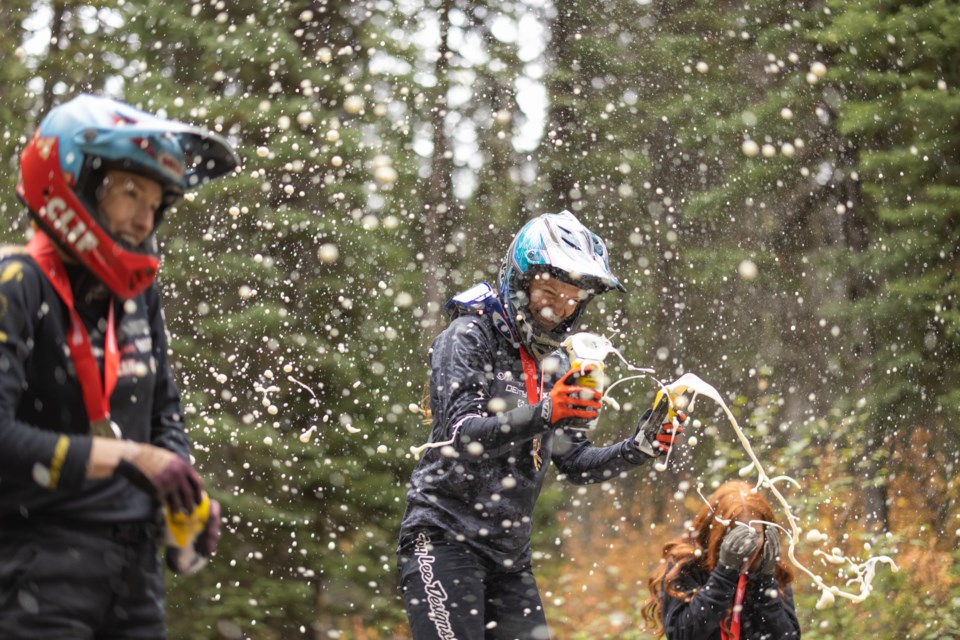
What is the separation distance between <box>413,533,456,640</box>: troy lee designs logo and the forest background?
3.75 m

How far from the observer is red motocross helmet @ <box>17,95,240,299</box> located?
9.47 feet

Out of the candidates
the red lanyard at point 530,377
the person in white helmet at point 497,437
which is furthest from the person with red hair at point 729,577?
the red lanyard at point 530,377

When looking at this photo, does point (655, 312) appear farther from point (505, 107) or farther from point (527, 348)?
point (527, 348)

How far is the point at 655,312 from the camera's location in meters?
15.2

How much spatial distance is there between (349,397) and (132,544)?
7.49 m

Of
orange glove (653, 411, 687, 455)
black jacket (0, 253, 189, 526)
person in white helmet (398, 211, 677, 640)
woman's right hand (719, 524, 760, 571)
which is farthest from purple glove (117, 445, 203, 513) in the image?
woman's right hand (719, 524, 760, 571)

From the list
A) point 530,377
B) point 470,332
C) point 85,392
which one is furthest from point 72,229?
point 530,377

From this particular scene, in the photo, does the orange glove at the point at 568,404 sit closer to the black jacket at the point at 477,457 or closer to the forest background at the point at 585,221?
the black jacket at the point at 477,457

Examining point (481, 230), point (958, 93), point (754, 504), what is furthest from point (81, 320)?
point (481, 230)

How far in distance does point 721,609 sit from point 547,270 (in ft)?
6.09

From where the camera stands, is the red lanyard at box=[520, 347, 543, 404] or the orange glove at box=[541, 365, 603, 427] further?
the red lanyard at box=[520, 347, 543, 404]

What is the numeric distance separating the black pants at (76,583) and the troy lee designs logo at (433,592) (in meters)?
1.61

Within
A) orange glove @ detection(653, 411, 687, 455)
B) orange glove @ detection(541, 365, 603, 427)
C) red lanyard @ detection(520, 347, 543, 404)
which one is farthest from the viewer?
orange glove @ detection(653, 411, 687, 455)

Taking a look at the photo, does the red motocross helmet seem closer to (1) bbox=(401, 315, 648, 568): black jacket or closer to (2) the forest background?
(1) bbox=(401, 315, 648, 568): black jacket
